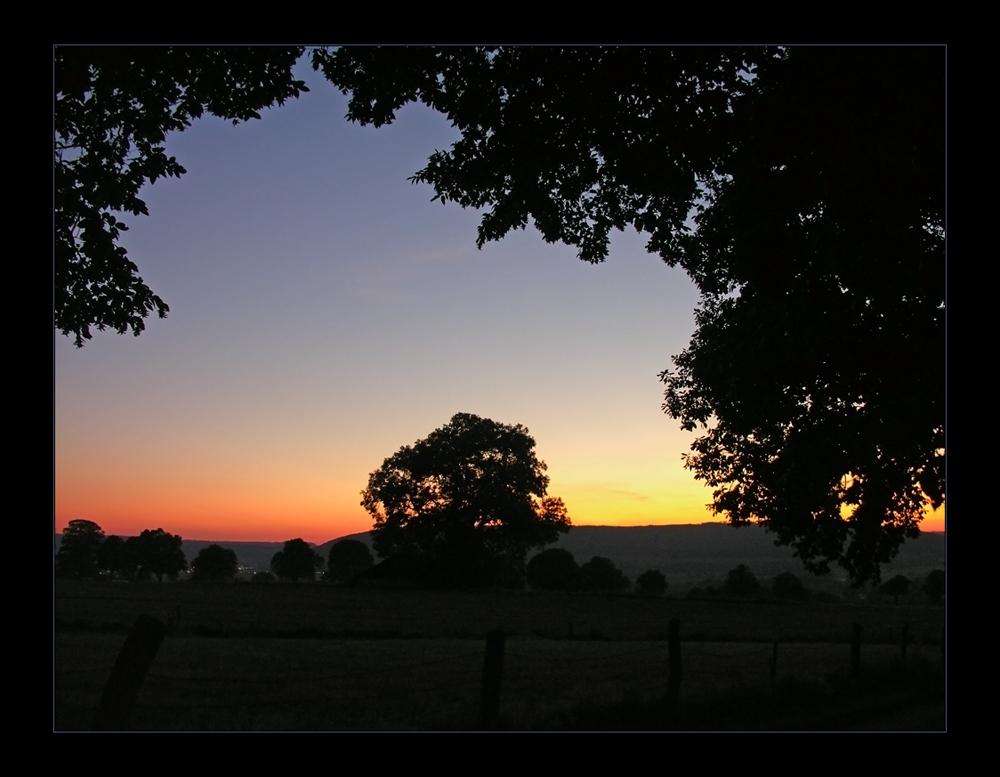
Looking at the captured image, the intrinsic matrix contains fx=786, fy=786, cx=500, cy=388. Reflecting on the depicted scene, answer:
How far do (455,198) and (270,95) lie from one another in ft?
8.84

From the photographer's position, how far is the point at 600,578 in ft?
189

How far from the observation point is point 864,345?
465 inches

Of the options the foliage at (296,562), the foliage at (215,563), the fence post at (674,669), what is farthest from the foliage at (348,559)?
the fence post at (674,669)

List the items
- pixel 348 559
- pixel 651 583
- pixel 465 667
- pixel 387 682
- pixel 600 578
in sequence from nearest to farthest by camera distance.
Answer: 1. pixel 387 682
2. pixel 465 667
3. pixel 600 578
4. pixel 651 583
5. pixel 348 559

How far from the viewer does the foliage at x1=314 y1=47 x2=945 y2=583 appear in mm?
9000

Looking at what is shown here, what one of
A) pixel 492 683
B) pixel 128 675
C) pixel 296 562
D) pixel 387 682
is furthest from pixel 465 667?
pixel 296 562

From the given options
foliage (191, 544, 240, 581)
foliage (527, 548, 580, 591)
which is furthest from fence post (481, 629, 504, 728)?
foliage (191, 544, 240, 581)

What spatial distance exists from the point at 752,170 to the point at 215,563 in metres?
65.9

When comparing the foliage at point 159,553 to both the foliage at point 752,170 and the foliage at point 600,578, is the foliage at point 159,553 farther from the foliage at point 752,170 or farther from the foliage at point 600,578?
the foliage at point 752,170

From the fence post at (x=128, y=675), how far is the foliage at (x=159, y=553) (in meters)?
42.4

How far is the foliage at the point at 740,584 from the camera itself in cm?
5553

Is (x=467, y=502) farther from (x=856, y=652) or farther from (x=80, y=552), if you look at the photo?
(x=856, y=652)

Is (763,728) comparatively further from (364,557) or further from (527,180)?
(364,557)

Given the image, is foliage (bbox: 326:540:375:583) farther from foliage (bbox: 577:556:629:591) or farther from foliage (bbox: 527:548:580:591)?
foliage (bbox: 577:556:629:591)
